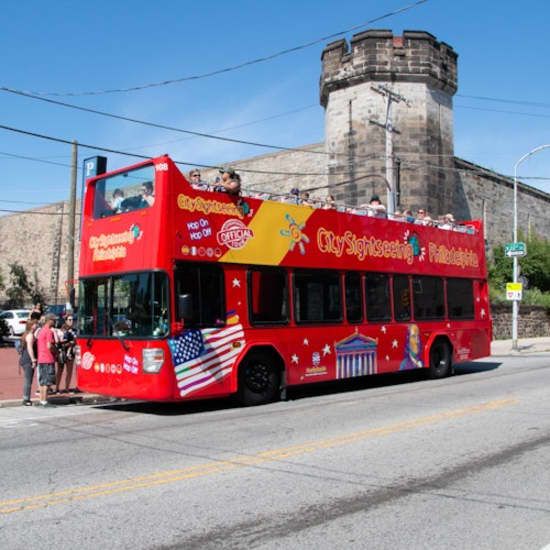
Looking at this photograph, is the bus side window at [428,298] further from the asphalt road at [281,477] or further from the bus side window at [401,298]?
the asphalt road at [281,477]

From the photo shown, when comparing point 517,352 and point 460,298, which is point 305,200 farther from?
point 517,352

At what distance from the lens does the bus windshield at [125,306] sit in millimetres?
10250

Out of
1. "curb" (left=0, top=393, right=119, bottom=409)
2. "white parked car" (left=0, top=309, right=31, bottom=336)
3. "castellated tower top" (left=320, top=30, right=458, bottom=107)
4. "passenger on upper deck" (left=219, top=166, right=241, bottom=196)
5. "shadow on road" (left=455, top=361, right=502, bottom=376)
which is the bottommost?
"curb" (left=0, top=393, right=119, bottom=409)

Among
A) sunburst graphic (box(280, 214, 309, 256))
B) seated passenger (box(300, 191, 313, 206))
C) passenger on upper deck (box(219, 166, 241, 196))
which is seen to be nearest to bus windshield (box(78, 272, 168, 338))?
passenger on upper deck (box(219, 166, 241, 196))

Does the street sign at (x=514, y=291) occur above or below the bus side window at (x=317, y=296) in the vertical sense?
above

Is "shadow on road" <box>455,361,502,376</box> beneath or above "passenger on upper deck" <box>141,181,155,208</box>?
beneath

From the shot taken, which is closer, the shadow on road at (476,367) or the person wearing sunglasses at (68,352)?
the person wearing sunglasses at (68,352)

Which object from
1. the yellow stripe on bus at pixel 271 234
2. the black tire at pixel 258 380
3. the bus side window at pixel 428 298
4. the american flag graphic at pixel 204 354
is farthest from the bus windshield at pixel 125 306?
the bus side window at pixel 428 298

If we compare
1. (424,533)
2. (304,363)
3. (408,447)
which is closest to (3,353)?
(304,363)

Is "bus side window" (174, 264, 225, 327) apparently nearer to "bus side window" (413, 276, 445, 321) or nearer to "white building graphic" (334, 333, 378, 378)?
"white building graphic" (334, 333, 378, 378)

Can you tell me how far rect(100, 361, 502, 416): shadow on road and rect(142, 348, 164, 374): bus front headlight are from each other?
3.75 feet

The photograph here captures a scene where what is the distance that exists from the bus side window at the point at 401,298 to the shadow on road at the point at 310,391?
1.61 metres

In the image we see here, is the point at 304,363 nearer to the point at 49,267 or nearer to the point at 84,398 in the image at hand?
the point at 84,398

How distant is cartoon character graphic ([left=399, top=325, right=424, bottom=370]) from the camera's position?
14805mm
